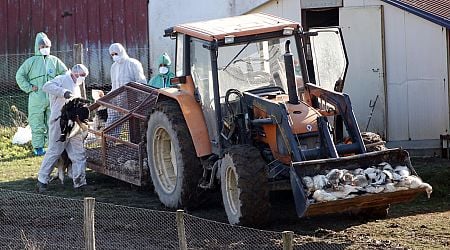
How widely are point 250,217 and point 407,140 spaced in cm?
598

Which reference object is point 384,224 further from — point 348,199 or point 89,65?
point 89,65

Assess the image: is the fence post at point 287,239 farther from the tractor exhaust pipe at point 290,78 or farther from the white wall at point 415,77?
the white wall at point 415,77

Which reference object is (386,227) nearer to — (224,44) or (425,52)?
(224,44)

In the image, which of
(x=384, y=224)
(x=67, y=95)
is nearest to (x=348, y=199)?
(x=384, y=224)

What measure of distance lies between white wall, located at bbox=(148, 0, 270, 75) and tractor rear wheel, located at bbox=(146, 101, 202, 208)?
900 cm

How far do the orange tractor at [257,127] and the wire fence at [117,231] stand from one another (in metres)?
0.33

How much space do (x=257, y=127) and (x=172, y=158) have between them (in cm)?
181

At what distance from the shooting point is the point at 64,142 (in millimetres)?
13562

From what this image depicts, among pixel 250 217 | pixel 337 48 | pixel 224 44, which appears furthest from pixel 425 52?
pixel 250 217

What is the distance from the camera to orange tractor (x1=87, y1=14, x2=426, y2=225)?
996cm

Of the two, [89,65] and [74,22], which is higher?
[74,22]

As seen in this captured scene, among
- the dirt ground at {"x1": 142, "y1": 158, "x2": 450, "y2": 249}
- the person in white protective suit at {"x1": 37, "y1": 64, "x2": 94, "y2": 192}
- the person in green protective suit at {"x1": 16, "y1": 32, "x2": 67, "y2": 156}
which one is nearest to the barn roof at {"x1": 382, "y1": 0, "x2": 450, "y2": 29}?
the dirt ground at {"x1": 142, "y1": 158, "x2": 450, "y2": 249}

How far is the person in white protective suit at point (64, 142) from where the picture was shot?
13430 millimetres

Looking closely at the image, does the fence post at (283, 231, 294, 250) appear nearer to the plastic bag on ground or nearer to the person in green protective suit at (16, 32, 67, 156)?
the person in green protective suit at (16, 32, 67, 156)
